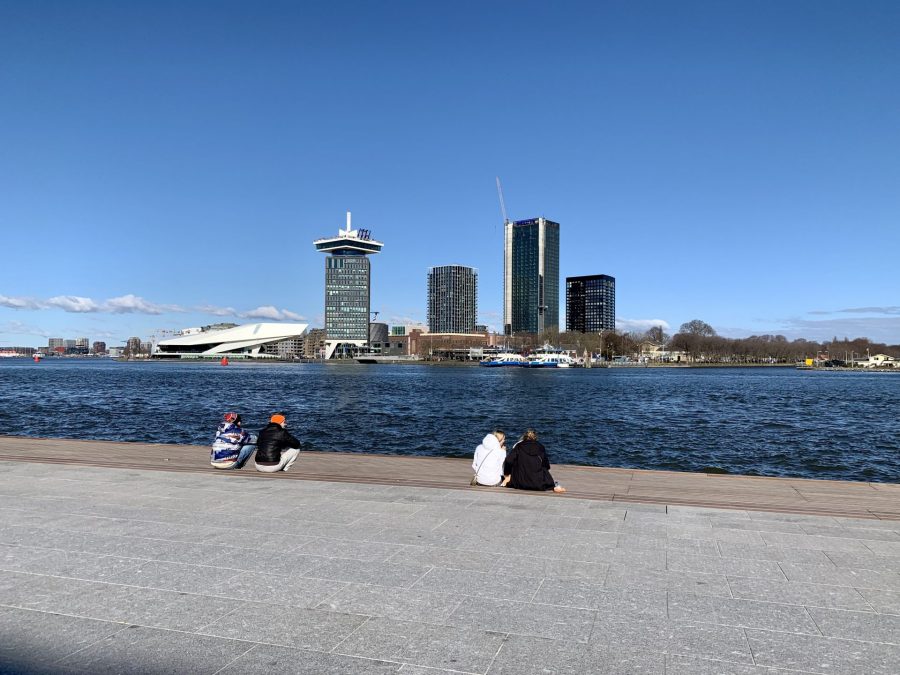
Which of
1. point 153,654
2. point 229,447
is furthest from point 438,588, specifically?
point 229,447

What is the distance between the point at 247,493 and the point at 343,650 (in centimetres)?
519

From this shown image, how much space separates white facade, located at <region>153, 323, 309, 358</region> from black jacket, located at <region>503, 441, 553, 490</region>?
582ft

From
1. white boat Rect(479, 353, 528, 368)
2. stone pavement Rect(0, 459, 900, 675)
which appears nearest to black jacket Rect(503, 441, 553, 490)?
stone pavement Rect(0, 459, 900, 675)

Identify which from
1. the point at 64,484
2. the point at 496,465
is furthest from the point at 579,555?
the point at 64,484

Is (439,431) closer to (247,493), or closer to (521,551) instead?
(247,493)

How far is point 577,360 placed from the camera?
177000 millimetres

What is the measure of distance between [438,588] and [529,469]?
428 cm

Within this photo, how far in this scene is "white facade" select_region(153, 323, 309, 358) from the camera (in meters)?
180

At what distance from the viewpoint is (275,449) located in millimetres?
10305

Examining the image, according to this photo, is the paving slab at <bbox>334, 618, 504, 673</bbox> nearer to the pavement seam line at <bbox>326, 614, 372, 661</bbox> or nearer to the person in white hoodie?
the pavement seam line at <bbox>326, 614, 372, 661</bbox>

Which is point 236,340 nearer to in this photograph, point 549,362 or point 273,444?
point 549,362

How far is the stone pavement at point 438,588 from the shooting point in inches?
150

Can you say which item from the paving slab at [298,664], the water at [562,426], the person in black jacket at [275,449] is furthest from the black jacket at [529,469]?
the water at [562,426]

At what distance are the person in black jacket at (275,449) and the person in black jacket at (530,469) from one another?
3490 mm
